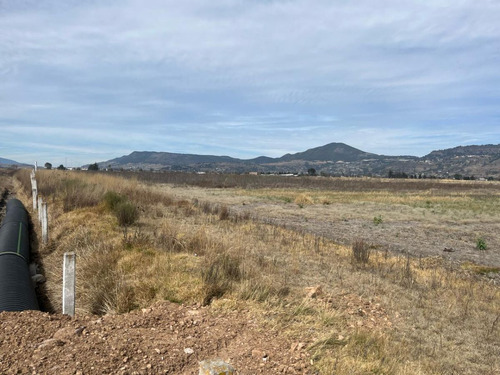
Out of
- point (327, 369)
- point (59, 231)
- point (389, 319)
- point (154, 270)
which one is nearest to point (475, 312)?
point (389, 319)

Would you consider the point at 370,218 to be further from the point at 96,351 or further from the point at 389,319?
the point at 96,351

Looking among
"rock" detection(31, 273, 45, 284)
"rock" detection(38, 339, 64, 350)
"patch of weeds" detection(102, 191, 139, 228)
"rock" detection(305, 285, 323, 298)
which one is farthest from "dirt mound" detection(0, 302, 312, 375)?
"patch of weeds" detection(102, 191, 139, 228)

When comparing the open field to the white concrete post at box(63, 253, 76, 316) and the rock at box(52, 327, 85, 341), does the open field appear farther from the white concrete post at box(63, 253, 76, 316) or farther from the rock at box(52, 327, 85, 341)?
the rock at box(52, 327, 85, 341)

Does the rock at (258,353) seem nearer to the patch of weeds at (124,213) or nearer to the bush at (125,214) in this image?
the patch of weeds at (124,213)

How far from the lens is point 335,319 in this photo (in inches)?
207

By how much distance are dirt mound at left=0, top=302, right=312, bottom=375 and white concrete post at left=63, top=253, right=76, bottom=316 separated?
56 centimetres

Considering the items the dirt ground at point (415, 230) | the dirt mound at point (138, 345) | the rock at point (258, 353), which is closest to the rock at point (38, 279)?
the dirt mound at point (138, 345)

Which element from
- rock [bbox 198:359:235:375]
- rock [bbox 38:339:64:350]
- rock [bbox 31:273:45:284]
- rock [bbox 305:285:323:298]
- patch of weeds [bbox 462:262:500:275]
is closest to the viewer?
rock [bbox 198:359:235:375]

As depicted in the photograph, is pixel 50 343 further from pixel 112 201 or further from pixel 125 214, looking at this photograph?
pixel 112 201

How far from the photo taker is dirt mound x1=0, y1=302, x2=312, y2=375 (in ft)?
11.1

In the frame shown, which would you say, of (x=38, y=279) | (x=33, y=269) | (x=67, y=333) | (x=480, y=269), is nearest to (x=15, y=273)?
(x=38, y=279)

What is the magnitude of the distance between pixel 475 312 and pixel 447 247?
876cm

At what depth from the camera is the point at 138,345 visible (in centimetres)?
373

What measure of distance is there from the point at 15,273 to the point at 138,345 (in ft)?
13.4
